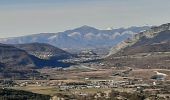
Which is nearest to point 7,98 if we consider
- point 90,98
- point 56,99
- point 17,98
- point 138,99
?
point 17,98

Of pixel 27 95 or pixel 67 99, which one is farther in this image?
pixel 27 95

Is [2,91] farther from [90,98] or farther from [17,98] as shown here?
[90,98]

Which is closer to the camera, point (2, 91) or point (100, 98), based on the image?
point (100, 98)

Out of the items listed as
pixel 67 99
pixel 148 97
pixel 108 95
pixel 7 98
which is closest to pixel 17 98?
pixel 7 98

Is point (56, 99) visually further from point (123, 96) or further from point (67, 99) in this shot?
point (123, 96)

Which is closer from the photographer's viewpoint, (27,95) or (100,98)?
(100,98)

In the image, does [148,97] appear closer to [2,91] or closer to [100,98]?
[100,98]

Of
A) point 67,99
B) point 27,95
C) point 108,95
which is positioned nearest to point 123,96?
point 108,95
